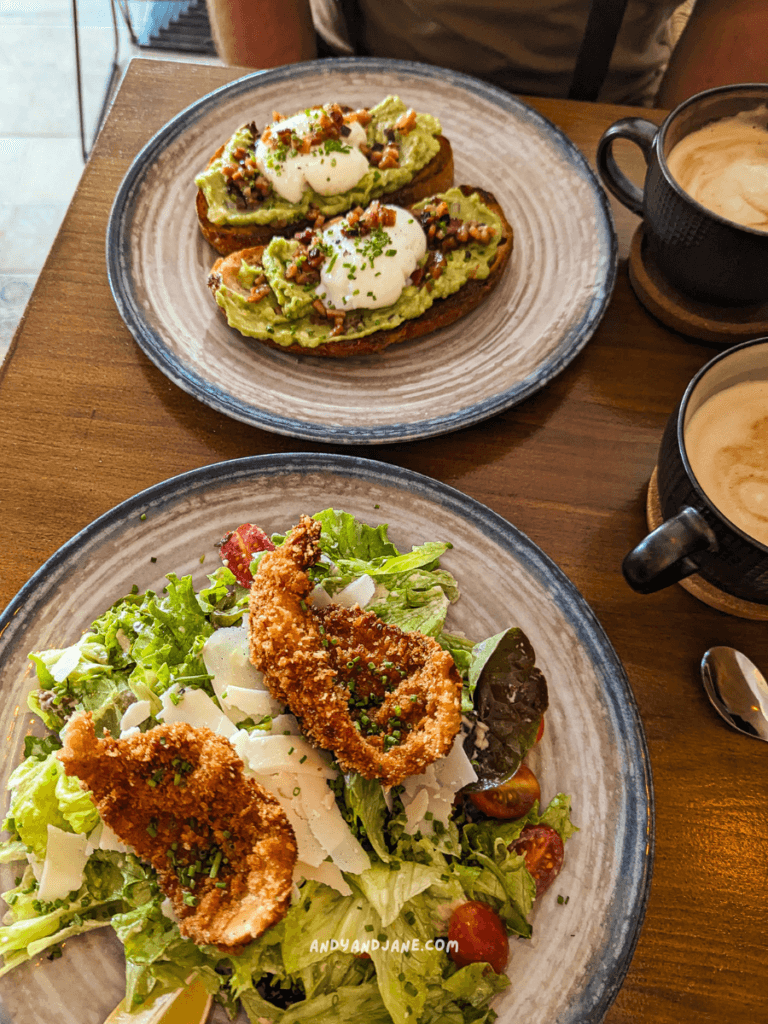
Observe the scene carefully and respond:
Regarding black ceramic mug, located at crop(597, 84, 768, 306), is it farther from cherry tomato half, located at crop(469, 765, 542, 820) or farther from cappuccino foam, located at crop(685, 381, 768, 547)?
cherry tomato half, located at crop(469, 765, 542, 820)

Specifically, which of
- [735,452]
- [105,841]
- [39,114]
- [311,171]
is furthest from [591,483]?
[39,114]

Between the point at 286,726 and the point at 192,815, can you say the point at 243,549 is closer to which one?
the point at 286,726

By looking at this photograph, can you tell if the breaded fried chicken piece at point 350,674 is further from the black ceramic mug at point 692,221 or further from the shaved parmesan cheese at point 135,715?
the black ceramic mug at point 692,221

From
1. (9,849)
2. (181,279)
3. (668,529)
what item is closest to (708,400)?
(668,529)

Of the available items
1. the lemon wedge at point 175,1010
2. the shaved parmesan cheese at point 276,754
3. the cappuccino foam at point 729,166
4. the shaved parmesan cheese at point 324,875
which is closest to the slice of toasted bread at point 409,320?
the cappuccino foam at point 729,166

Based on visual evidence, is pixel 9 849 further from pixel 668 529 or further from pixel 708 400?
pixel 708 400

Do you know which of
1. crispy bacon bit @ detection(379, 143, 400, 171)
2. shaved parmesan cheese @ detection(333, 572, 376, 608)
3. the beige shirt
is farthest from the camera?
the beige shirt

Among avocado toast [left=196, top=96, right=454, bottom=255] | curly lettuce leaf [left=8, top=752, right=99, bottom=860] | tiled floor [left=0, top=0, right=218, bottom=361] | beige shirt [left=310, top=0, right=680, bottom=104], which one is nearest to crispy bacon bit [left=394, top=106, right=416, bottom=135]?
avocado toast [left=196, top=96, right=454, bottom=255]
